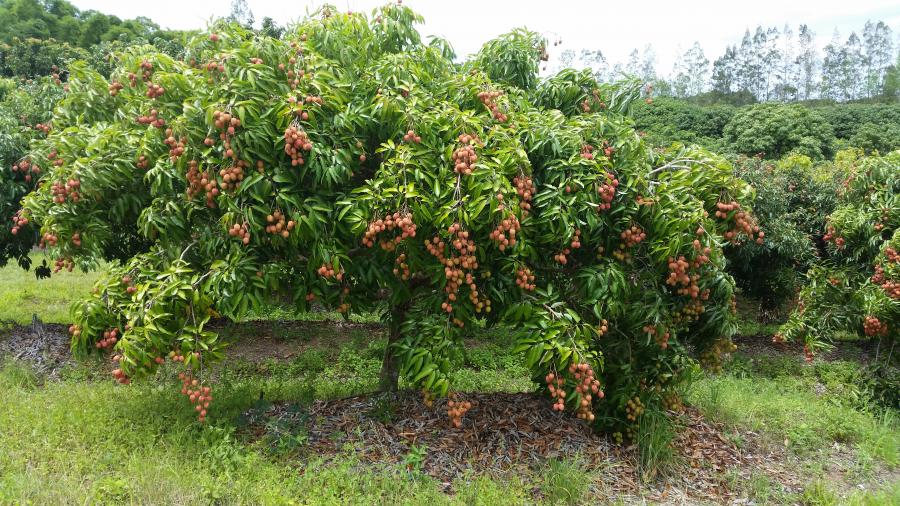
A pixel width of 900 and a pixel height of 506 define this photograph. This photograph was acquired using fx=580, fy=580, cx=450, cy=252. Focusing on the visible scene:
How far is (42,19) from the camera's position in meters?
24.9

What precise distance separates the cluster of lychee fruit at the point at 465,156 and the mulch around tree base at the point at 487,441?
2.14m

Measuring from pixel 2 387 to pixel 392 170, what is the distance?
511 cm

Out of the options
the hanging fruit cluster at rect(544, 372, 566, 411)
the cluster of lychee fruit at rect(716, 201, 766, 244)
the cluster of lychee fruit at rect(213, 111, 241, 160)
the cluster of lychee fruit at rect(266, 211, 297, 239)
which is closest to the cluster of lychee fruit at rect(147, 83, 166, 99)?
the cluster of lychee fruit at rect(213, 111, 241, 160)

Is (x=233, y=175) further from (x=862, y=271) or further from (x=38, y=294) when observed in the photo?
(x=38, y=294)

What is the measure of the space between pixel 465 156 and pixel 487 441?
244 cm

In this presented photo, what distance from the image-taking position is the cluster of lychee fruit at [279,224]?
3476 mm

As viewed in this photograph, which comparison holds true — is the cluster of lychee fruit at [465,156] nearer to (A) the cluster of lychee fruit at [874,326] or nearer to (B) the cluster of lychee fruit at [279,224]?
(B) the cluster of lychee fruit at [279,224]

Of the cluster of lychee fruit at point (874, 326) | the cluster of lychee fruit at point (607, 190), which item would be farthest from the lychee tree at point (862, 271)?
the cluster of lychee fruit at point (607, 190)

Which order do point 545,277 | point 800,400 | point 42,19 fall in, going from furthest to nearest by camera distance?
point 42,19 < point 800,400 < point 545,277

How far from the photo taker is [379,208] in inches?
139

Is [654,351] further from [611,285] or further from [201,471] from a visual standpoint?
[201,471]

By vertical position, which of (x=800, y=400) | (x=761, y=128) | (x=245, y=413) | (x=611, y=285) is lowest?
(x=800, y=400)

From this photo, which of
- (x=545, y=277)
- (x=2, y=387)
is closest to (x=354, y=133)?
(x=545, y=277)

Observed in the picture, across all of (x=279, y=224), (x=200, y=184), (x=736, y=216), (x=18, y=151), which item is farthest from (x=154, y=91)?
(x=18, y=151)
